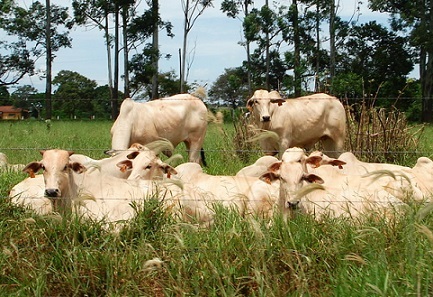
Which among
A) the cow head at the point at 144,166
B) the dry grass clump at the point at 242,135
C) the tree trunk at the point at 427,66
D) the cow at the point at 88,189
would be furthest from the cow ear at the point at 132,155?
the tree trunk at the point at 427,66

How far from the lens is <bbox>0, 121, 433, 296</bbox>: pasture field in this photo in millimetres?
4125

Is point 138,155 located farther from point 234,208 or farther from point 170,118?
point 170,118

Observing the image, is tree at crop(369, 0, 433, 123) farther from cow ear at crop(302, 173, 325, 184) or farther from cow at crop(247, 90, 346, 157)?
cow ear at crop(302, 173, 325, 184)

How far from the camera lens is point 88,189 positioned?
21.6 ft

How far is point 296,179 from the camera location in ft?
20.1

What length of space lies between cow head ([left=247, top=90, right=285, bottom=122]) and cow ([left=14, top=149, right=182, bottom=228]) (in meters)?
4.50

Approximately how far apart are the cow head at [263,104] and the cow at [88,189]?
450cm

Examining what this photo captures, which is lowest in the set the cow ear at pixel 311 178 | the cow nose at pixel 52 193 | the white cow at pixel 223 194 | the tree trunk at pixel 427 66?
the white cow at pixel 223 194

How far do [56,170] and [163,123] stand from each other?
5388mm

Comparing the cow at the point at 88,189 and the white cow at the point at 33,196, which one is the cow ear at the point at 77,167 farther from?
the white cow at the point at 33,196

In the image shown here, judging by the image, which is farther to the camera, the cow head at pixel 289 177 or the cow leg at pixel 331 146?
the cow leg at pixel 331 146

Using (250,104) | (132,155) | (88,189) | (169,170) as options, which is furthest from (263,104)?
(88,189)

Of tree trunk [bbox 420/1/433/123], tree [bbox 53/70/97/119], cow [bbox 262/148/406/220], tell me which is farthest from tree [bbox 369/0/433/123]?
cow [bbox 262/148/406/220]

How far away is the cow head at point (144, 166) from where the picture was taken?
25.0 ft
